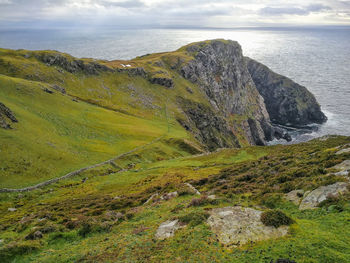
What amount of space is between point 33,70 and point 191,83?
95.8m

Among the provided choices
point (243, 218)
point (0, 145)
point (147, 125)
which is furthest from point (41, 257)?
point (147, 125)

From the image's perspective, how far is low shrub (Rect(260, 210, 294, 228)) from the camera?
58.7ft

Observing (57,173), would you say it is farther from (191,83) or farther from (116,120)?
(191,83)

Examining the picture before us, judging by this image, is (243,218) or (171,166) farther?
(171,166)

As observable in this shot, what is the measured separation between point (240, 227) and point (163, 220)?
822cm

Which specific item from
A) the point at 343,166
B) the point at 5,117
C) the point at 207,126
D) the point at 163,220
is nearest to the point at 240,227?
the point at 163,220

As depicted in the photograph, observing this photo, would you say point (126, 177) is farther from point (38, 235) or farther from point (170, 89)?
point (170, 89)

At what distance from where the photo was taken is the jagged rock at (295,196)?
22719 mm

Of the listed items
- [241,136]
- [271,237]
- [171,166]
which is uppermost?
[271,237]

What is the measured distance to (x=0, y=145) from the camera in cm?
5134

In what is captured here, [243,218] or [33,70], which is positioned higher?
[33,70]

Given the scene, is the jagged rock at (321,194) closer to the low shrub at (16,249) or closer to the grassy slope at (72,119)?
the low shrub at (16,249)

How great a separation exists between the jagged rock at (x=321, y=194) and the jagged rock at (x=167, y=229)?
453 inches

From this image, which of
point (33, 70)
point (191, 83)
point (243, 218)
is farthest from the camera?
point (191, 83)
